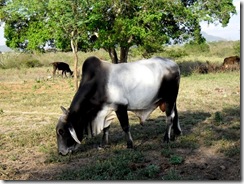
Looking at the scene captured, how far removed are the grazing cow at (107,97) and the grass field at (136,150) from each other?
1.15 ft

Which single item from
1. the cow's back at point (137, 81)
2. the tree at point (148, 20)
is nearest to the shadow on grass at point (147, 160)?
the cow's back at point (137, 81)

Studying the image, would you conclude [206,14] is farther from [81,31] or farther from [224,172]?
[224,172]

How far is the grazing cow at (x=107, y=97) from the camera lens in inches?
239

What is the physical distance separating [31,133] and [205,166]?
12.3 feet

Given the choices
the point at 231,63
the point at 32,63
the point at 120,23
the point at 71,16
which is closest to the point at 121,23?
the point at 120,23

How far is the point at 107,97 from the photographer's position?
612 centimetres

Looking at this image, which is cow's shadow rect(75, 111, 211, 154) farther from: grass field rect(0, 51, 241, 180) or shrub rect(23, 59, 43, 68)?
shrub rect(23, 59, 43, 68)

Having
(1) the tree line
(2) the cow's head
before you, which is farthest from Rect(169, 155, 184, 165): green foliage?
(1) the tree line

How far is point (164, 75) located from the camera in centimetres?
673

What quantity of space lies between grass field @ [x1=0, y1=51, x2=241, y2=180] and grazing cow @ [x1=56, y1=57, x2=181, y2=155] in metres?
0.35

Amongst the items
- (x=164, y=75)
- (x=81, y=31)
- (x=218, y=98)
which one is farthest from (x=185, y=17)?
(x=164, y=75)

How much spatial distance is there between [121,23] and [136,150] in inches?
455

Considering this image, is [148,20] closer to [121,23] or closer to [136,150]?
[121,23]

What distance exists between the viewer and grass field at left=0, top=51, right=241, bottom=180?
5.25 m
